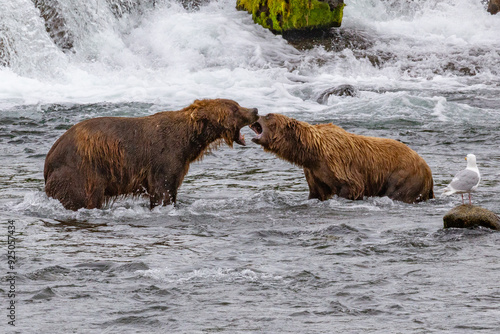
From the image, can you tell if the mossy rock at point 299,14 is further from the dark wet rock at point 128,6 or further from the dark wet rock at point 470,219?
the dark wet rock at point 470,219

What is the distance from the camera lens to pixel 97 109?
50.0ft

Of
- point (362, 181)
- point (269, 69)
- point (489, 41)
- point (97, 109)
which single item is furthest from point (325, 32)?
point (362, 181)

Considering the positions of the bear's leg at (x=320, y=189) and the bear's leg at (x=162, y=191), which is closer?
the bear's leg at (x=162, y=191)

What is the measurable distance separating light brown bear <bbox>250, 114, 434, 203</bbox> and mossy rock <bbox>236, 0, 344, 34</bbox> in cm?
1278

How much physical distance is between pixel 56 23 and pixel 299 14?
6411mm

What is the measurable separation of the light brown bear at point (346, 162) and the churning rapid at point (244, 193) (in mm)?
182

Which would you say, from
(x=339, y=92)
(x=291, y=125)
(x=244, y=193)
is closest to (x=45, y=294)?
(x=291, y=125)

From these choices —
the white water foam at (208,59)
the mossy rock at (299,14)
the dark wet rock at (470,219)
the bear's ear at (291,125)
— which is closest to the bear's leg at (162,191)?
the bear's ear at (291,125)

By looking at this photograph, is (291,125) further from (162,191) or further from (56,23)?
(56,23)

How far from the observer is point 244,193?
946cm

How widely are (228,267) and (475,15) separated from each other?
834 inches

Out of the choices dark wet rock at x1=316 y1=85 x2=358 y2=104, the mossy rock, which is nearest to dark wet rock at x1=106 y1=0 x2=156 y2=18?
the mossy rock

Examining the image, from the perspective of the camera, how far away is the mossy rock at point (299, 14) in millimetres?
21297

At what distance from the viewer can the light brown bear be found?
8750 millimetres
